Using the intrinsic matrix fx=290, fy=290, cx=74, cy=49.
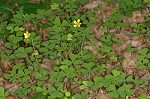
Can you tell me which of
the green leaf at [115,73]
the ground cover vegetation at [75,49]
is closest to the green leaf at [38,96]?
the ground cover vegetation at [75,49]

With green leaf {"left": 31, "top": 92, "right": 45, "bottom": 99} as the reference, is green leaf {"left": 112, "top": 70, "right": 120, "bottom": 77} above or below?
above

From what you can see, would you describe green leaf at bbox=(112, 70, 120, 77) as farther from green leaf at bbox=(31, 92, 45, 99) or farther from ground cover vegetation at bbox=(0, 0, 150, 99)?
green leaf at bbox=(31, 92, 45, 99)

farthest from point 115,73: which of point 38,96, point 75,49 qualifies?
point 38,96

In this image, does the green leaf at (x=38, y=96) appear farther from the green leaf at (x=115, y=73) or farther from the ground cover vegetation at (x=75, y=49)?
the green leaf at (x=115, y=73)

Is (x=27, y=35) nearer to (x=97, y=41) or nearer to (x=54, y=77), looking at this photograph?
(x=54, y=77)

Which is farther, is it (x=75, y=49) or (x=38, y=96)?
(x=75, y=49)

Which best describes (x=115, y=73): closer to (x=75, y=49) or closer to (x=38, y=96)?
(x=75, y=49)

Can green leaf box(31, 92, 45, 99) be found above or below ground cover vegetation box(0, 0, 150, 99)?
below

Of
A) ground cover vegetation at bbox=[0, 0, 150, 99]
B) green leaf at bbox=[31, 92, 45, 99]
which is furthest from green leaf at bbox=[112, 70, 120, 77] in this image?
green leaf at bbox=[31, 92, 45, 99]
